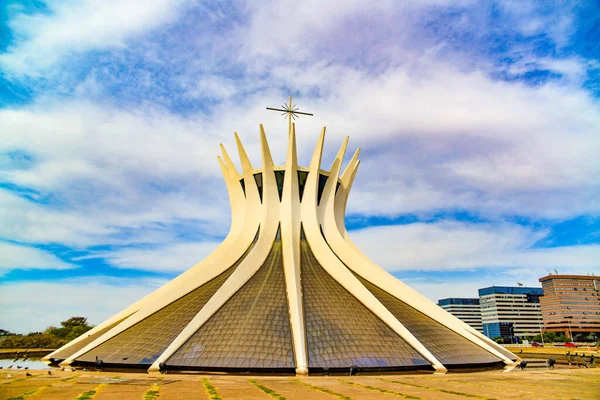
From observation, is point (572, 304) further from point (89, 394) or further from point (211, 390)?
point (89, 394)

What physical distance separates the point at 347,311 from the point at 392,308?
3.46 m

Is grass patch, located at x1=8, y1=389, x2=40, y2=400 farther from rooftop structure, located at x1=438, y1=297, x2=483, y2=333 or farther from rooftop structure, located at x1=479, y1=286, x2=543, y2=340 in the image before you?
rooftop structure, located at x1=438, y1=297, x2=483, y2=333

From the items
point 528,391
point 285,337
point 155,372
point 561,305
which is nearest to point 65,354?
point 155,372

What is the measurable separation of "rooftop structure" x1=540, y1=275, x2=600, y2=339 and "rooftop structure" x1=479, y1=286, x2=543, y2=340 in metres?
16.3

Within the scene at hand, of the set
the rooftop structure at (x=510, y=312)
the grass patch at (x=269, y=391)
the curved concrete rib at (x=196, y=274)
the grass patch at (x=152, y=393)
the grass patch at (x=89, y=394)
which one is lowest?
the rooftop structure at (x=510, y=312)

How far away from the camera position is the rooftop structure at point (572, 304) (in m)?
104

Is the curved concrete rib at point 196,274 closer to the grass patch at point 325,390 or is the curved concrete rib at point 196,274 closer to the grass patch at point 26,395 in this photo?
the grass patch at point 26,395

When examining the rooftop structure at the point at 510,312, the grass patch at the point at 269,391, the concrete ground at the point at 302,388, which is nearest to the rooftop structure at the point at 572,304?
the rooftop structure at the point at 510,312

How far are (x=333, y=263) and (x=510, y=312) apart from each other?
127 meters

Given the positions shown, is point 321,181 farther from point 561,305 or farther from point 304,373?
point 561,305

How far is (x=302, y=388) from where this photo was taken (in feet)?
43.5

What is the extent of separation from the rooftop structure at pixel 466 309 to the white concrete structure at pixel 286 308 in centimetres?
13364

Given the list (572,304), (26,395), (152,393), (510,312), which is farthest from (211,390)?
(510,312)

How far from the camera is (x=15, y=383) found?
1284 centimetres
